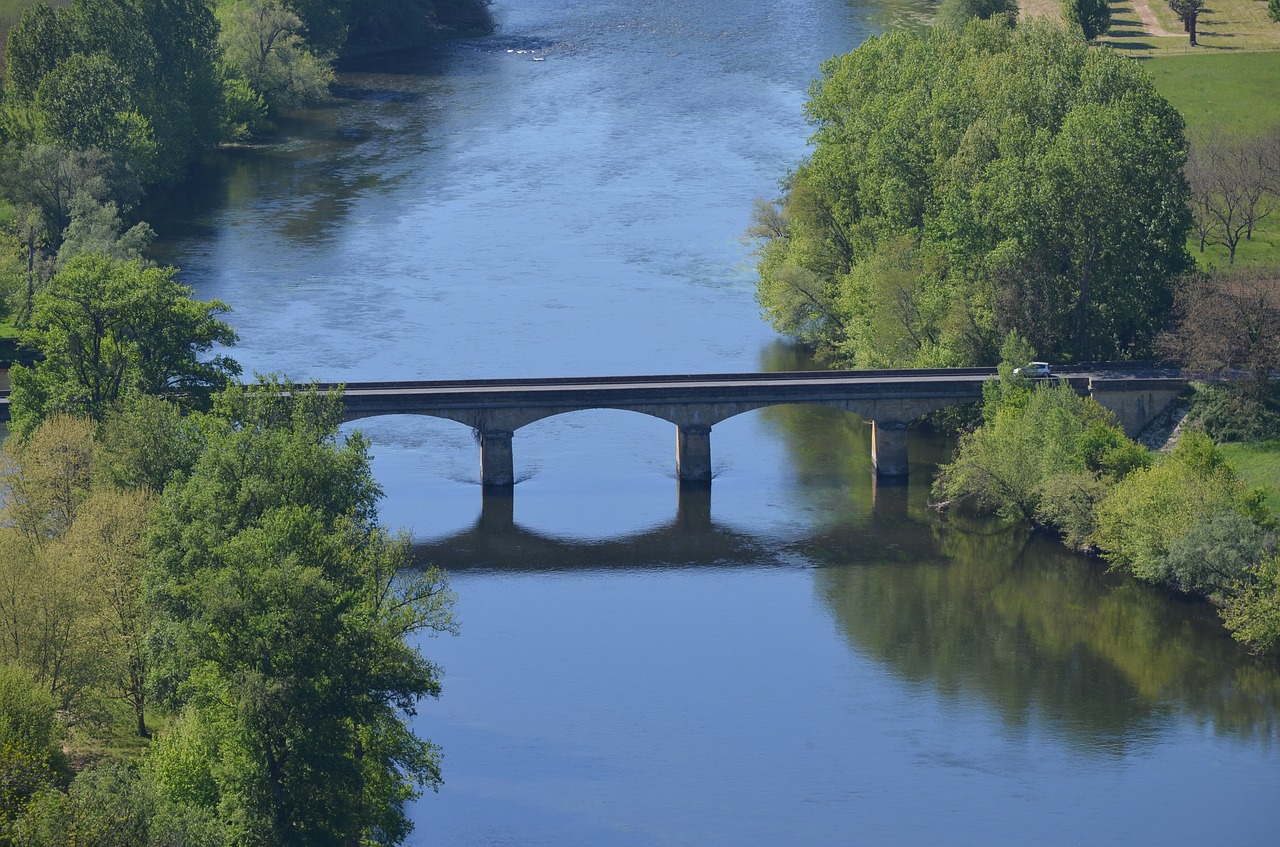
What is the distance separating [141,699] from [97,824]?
1835cm

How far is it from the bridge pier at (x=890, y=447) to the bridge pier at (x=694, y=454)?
821 cm

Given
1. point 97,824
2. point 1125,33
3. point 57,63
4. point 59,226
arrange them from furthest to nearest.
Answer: point 1125,33 < point 57,63 < point 59,226 < point 97,824

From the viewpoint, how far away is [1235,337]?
102 m

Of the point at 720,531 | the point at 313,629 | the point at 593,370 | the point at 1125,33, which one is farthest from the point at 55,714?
the point at 1125,33

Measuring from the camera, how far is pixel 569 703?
78.9 metres

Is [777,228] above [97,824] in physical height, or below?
above

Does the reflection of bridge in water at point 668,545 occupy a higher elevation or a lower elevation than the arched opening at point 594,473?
lower

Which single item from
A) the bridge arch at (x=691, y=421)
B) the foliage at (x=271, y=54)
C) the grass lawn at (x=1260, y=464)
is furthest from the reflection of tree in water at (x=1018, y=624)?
the foliage at (x=271, y=54)

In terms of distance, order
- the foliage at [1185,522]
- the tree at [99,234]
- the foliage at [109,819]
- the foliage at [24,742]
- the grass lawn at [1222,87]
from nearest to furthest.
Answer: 1. the foliage at [109,819]
2. the foliage at [24,742]
3. the foliage at [1185,522]
4. the tree at [99,234]
5. the grass lawn at [1222,87]

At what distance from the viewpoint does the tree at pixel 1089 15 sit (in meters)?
169

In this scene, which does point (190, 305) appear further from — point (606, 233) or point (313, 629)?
point (606, 233)

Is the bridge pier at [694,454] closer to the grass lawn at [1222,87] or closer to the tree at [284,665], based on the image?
the tree at [284,665]

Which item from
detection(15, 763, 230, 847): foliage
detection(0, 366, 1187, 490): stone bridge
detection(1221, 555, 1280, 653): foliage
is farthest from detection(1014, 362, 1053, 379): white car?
detection(15, 763, 230, 847): foliage

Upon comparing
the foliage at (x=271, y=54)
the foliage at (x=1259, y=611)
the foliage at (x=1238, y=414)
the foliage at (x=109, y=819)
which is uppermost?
the foliage at (x=271, y=54)
